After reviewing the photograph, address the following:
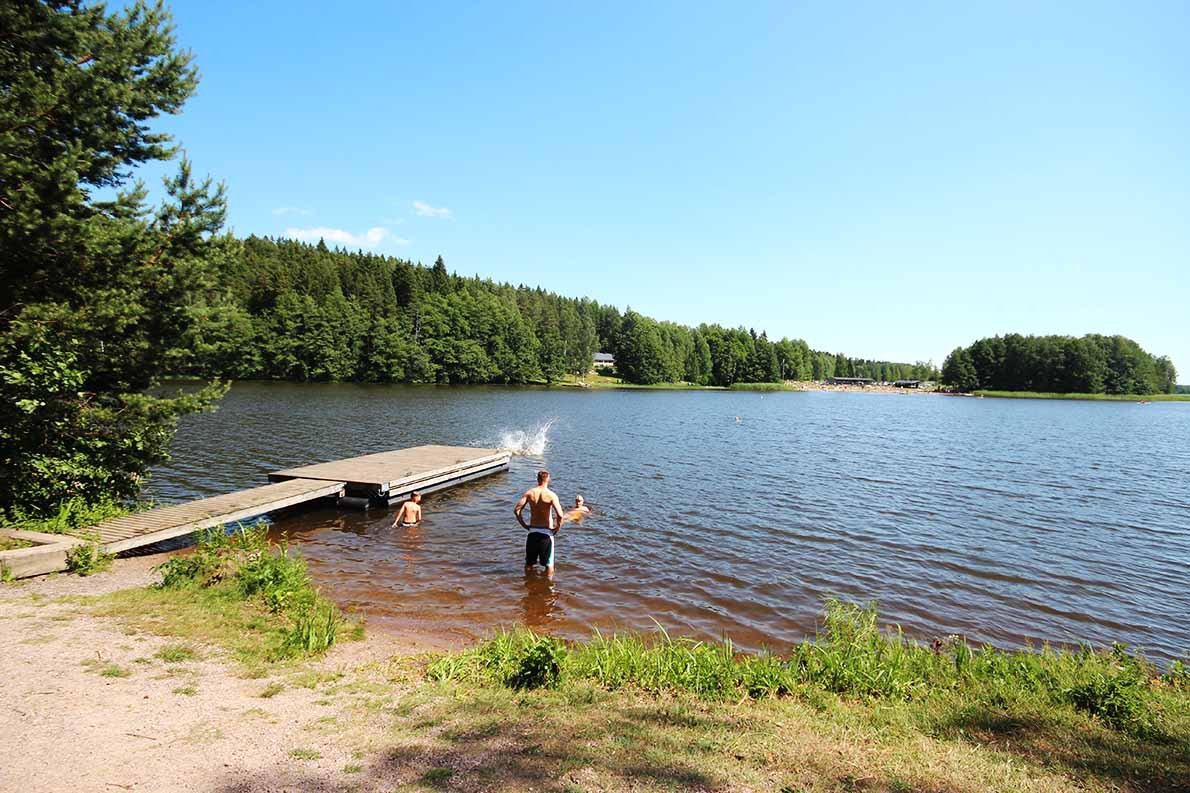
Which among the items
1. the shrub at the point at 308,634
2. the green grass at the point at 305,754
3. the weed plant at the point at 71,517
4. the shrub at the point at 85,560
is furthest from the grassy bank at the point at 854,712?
the weed plant at the point at 71,517

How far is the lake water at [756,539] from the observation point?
11250 mm

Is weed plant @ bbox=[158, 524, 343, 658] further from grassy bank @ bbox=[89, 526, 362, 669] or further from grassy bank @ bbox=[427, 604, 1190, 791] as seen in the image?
grassy bank @ bbox=[427, 604, 1190, 791]

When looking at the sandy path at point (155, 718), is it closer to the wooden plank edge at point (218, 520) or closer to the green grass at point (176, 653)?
the green grass at point (176, 653)

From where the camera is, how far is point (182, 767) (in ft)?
14.9

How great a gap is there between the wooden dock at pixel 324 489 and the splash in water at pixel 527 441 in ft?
18.5

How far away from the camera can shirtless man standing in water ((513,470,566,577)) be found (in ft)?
40.4

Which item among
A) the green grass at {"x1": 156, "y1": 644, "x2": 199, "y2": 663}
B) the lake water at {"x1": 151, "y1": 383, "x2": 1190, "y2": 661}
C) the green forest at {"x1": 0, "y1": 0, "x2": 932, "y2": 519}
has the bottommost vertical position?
the lake water at {"x1": 151, "y1": 383, "x2": 1190, "y2": 661}

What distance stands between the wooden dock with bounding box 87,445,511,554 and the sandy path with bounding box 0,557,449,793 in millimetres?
4241

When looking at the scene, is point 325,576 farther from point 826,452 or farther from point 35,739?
point 826,452

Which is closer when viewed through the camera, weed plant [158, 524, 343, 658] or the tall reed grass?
the tall reed grass

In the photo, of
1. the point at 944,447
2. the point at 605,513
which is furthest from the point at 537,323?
the point at 605,513

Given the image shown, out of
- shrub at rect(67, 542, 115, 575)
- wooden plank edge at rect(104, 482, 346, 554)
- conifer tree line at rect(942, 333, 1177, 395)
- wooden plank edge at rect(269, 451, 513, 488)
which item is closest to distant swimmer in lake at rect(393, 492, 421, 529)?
wooden plank edge at rect(269, 451, 513, 488)

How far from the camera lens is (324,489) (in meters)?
17.6

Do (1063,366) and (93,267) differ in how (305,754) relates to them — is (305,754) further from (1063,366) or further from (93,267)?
(1063,366)
